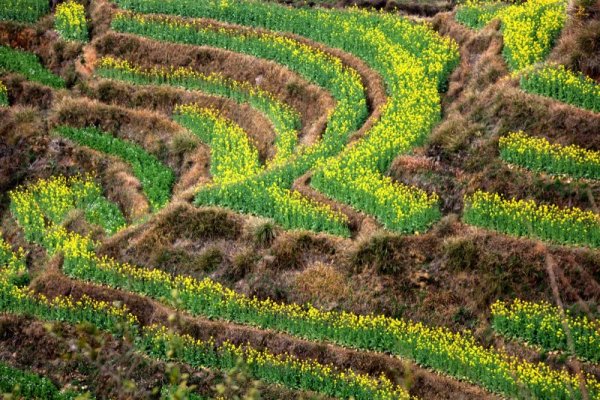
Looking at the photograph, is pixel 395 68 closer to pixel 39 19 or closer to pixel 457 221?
pixel 457 221

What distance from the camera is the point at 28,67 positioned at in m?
35.1

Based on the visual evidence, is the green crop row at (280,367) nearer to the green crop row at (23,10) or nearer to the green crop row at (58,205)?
the green crop row at (58,205)

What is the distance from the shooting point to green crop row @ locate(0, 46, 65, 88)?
34688mm

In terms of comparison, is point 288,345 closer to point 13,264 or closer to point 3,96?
point 13,264

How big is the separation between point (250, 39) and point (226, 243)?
9978mm

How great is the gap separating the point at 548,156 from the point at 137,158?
12.3 metres

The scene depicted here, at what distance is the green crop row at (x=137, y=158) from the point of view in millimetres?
29334

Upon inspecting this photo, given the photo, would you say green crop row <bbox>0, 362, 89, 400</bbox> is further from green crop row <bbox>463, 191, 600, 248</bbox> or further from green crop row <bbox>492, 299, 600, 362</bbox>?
green crop row <bbox>463, 191, 600, 248</bbox>

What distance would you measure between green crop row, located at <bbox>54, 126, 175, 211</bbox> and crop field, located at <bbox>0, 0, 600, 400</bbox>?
0.23 ft

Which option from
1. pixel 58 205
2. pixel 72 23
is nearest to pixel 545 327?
pixel 58 205

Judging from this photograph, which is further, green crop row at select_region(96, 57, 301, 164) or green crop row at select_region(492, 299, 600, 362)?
green crop row at select_region(96, 57, 301, 164)

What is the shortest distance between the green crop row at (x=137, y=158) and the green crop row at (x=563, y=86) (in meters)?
10.1

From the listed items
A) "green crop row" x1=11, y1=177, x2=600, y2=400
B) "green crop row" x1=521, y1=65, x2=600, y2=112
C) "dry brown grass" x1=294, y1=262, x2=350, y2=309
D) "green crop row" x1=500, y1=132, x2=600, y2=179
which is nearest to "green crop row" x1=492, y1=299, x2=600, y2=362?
"green crop row" x1=11, y1=177, x2=600, y2=400

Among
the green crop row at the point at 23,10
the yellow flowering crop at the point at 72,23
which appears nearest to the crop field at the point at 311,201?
the yellow flowering crop at the point at 72,23
